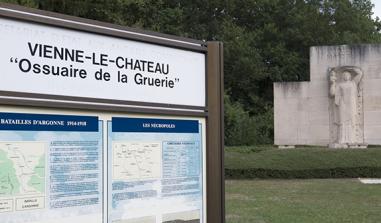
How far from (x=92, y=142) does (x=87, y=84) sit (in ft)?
1.05

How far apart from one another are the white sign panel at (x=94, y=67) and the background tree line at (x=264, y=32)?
29.4 metres

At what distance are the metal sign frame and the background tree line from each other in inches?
1154

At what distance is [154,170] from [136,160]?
0.14 meters

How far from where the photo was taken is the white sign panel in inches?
115

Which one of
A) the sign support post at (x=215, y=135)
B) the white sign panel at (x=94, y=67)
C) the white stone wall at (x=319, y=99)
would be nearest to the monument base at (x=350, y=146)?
the white stone wall at (x=319, y=99)

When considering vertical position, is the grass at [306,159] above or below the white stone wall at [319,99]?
below

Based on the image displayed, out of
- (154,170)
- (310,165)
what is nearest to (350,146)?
(310,165)

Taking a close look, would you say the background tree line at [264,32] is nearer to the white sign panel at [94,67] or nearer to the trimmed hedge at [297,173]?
the trimmed hedge at [297,173]

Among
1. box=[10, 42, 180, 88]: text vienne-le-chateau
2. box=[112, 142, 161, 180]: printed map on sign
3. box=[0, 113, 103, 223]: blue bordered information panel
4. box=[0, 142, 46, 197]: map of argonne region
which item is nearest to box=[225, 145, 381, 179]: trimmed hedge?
box=[10, 42, 180, 88]: text vienne-le-chateau

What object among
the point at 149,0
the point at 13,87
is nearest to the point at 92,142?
the point at 13,87

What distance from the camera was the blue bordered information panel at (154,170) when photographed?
3297 mm

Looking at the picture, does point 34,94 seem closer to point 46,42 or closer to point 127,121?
point 46,42

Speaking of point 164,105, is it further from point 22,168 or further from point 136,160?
point 22,168

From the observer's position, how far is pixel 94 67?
3.27m
